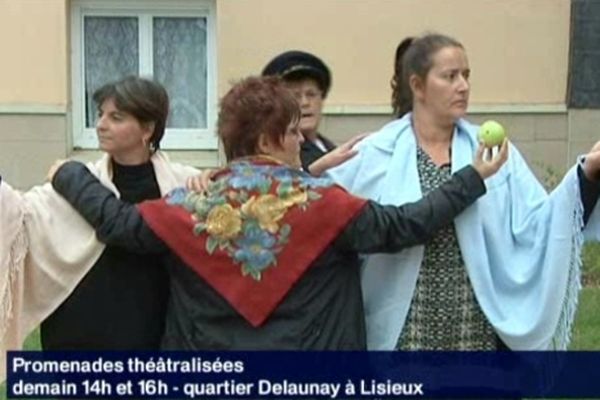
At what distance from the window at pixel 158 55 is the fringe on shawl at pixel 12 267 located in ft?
→ 19.1

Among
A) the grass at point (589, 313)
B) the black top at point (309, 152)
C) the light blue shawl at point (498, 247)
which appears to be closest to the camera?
the light blue shawl at point (498, 247)

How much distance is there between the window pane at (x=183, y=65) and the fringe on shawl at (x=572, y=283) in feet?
20.0

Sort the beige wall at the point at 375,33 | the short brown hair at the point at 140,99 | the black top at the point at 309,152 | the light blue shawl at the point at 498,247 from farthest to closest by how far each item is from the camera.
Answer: the beige wall at the point at 375,33 < the black top at the point at 309,152 < the short brown hair at the point at 140,99 < the light blue shawl at the point at 498,247

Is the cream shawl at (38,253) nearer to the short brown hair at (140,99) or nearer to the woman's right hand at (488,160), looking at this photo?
the short brown hair at (140,99)

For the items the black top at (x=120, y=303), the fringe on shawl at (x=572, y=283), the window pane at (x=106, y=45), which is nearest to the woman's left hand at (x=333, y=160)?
the black top at (x=120, y=303)

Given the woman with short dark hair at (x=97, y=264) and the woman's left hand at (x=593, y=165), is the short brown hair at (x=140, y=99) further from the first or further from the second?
the woman's left hand at (x=593, y=165)

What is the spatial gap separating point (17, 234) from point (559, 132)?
616 cm

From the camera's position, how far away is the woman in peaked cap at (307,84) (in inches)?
174

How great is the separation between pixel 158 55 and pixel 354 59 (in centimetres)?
149

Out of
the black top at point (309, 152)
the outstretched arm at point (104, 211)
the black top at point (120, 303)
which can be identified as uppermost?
the black top at point (309, 152)

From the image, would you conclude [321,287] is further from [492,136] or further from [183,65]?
[183,65]

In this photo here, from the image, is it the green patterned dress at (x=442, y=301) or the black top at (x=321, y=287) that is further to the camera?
the green patterned dress at (x=442, y=301)

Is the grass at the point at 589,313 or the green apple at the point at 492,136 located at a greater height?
the green apple at the point at 492,136

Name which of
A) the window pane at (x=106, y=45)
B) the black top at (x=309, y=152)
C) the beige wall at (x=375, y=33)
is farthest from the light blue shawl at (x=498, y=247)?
the window pane at (x=106, y=45)
